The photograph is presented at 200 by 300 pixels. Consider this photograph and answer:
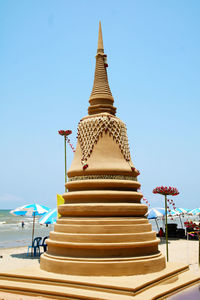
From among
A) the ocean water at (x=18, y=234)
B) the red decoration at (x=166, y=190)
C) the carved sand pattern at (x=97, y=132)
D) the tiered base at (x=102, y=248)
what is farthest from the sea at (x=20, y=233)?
the tiered base at (x=102, y=248)

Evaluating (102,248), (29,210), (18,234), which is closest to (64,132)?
(29,210)

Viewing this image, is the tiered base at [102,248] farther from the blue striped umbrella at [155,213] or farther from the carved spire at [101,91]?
the blue striped umbrella at [155,213]

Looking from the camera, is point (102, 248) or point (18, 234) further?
point (18, 234)

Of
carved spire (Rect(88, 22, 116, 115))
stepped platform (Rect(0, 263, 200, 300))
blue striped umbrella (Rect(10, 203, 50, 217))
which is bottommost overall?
stepped platform (Rect(0, 263, 200, 300))

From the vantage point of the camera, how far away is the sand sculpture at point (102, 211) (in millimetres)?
10062

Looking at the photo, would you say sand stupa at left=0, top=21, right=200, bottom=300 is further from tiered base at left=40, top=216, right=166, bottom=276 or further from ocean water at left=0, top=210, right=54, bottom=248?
ocean water at left=0, top=210, right=54, bottom=248

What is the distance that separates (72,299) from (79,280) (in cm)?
63

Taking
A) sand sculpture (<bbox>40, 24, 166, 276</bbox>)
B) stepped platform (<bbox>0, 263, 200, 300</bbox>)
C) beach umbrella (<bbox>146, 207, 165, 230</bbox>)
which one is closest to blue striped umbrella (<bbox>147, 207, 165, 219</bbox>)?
beach umbrella (<bbox>146, 207, 165, 230</bbox>)

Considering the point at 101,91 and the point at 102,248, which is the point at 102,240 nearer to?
the point at 102,248

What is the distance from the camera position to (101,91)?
12812mm

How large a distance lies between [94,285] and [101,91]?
6.96m

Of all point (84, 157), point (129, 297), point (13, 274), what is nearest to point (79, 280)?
point (129, 297)

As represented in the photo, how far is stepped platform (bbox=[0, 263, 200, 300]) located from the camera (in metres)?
8.64

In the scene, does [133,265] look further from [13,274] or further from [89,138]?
[89,138]
